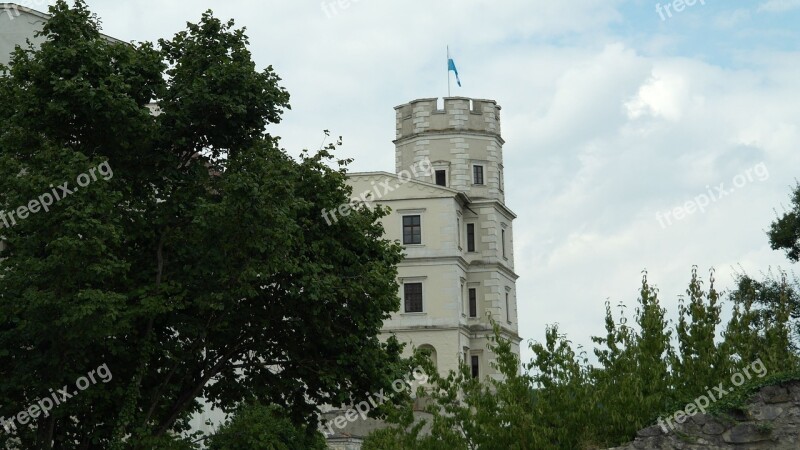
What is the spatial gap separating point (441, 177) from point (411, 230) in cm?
498

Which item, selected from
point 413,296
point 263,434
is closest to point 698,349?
point 263,434

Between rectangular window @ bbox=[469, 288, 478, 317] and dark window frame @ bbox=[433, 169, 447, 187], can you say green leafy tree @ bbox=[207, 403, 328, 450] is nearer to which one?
rectangular window @ bbox=[469, 288, 478, 317]

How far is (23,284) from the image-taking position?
19906 mm

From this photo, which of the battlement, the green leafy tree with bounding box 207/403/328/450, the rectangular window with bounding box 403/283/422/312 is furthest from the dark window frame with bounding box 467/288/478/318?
the green leafy tree with bounding box 207/403/328/450

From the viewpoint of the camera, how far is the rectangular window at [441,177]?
65.1 m

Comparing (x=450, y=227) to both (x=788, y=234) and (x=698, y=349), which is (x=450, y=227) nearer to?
(x=788, y=234)

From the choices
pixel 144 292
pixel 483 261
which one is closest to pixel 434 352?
pixel 483 261

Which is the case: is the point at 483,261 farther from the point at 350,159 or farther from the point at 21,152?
the point at 21,152

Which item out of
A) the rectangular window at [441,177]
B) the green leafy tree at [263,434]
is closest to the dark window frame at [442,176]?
the rectangular window at [441,177]

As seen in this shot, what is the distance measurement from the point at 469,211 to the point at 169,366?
42.9m

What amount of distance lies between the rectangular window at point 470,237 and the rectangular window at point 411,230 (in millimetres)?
4326

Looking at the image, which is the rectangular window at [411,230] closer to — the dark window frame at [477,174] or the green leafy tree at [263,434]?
the dark window frame at [477,174]

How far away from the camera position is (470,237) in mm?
64875

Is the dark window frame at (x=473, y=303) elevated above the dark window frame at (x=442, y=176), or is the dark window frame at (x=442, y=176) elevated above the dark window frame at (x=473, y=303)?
the dark window frame at (x=442, y=176)
